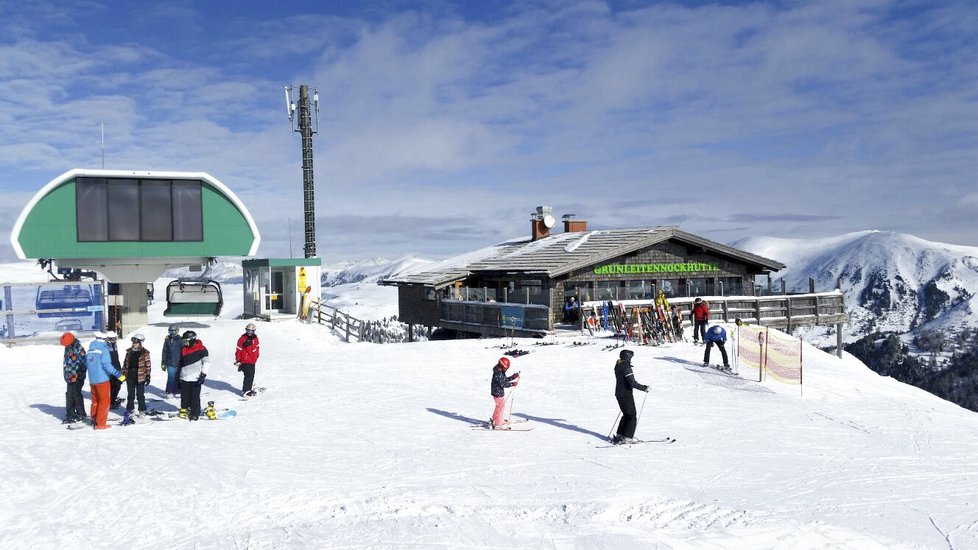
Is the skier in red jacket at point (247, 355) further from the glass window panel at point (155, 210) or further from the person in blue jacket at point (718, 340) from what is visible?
the glass window panel at point (155, 210)

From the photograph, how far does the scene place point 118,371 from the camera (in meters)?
12.9

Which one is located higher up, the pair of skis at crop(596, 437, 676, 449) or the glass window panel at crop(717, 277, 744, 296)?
the glass window panel at crop(717, 277, 744, 296)

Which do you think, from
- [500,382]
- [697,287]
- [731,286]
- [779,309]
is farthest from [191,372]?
[731,286]

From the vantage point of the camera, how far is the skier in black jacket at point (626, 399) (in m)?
12.0

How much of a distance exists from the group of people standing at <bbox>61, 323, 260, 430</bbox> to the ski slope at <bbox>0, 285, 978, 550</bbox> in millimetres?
548

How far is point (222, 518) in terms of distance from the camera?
8625 millimetres

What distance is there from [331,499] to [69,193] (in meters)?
20.4

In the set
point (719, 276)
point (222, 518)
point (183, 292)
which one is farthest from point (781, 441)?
point (183, 292)

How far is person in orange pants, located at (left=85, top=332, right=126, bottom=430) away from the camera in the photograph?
12.5m

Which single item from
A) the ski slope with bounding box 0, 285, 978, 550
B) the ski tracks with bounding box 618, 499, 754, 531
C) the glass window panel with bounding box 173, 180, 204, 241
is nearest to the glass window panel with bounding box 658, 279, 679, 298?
the ski slope with bounding box 0, 285, 978, 550

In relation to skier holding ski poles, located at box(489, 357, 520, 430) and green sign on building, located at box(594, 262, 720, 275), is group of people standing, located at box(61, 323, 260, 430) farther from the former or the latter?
green sign on building, located at box(594, 262, 720, 275)

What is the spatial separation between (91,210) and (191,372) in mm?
14847

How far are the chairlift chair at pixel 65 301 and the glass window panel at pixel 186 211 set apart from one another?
379 cm

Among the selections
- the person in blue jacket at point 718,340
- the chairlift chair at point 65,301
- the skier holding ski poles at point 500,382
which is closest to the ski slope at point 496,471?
the skier holding ski poles at point 500,382
